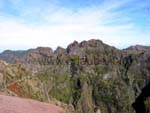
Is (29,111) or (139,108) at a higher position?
(29,111)

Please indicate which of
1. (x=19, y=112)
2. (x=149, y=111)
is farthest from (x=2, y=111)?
(x=149, y=111)

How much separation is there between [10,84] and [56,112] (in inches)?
721

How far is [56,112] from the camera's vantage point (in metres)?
21.5

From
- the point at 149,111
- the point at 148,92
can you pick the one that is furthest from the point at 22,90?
the point at 148,92

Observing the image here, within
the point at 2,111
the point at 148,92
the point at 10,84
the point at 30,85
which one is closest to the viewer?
the point at 2,111

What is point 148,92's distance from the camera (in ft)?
330

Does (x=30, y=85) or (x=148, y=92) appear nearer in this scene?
(x=30, y=85)

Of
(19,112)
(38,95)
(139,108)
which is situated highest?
(19,112)

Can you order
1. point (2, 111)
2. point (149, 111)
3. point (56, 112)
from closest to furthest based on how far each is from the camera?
point (2, 111)
point (56, 112)
point (149, 111)

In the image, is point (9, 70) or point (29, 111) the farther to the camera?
point (9, 70)

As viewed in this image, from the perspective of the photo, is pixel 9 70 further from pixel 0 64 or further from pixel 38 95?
pixel 38 95

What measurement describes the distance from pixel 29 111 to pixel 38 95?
25.4m

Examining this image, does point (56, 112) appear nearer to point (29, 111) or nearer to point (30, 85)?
point (29, 111)

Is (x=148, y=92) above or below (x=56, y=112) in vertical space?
below
